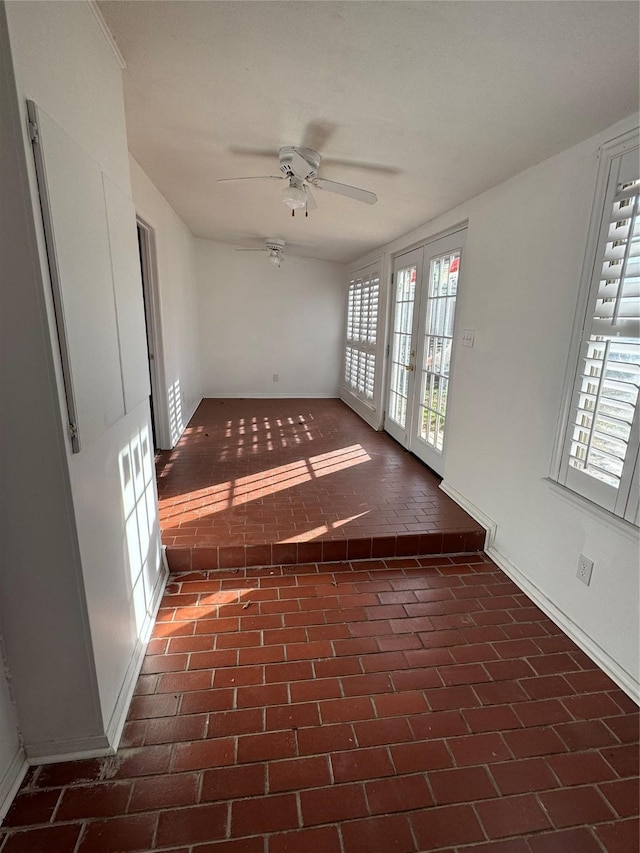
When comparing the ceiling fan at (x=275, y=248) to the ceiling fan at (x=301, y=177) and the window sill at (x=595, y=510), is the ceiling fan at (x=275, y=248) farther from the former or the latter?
the window sill at (x=595, y=510)

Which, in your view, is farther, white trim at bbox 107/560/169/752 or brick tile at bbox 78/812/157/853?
white trim at bbox 107/560/169/752

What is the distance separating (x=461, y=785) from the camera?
1288 millimetres

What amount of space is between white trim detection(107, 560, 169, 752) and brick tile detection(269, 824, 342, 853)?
2.07 feet

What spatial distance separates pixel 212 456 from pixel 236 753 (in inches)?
103

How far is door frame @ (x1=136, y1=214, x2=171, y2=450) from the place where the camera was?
134 inches

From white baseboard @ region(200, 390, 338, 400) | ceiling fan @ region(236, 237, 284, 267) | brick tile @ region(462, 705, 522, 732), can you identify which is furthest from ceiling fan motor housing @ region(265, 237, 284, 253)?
brick tile @ region(462, 705, 522, 732)

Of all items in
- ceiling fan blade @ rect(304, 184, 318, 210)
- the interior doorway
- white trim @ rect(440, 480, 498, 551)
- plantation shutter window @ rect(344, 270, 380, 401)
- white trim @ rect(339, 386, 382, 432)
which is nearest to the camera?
ceiling fan blade @ rect(304, 184, 318, 210)

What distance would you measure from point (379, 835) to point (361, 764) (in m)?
0.19

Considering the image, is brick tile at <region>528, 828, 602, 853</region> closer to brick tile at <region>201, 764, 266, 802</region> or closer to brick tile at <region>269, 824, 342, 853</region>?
brick tile at <region>269, 824, 342, 853</region>

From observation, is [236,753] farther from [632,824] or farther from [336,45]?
[336,45]

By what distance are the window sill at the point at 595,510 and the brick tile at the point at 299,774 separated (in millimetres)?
1470

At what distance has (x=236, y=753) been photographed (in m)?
1.36

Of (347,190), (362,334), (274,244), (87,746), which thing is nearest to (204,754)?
(87,746)

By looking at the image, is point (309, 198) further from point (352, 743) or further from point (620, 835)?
point (620, 835)
